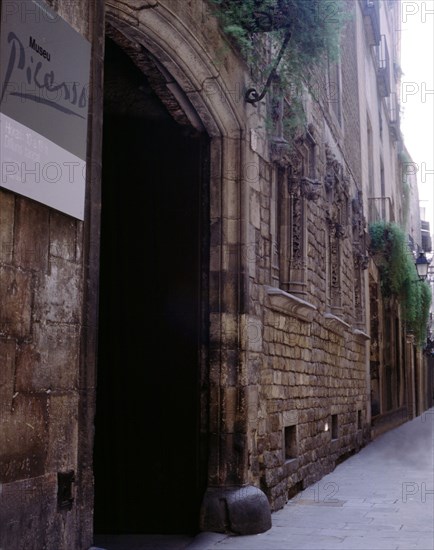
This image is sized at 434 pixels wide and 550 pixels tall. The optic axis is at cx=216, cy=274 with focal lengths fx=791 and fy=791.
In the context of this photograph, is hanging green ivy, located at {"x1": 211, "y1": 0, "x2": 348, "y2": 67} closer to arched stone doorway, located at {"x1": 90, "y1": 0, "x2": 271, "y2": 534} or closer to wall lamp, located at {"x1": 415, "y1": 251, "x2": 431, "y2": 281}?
arched stone doorway, located at {"x1": 90, "y1": 0, "x2": 271, "y2": 534}

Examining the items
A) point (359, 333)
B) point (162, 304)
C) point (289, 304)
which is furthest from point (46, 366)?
point (359, 333)

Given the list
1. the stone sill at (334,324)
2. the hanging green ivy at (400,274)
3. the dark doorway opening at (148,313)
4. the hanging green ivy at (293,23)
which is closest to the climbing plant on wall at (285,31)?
the hanging green ivy at (293,23)

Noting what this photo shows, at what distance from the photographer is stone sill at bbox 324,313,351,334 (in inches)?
423

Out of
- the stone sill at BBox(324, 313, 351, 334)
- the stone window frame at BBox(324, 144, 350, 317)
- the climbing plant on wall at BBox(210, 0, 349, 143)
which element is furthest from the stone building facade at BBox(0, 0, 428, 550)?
the stone window frame at BBox(324, 144, 350, 317)

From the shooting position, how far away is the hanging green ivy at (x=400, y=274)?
714 inches

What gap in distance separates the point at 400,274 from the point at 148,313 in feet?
47.8

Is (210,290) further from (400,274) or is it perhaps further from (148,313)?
(400,274)

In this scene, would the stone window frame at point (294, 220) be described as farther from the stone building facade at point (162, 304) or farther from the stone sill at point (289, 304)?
the stone sill at point (289, 304)

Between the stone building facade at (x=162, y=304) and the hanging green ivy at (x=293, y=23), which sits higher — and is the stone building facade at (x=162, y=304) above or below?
below

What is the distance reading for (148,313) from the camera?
6.60 meters

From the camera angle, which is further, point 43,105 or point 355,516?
point 355,516

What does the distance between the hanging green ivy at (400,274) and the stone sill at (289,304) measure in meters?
9.24

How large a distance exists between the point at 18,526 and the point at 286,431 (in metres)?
5.22

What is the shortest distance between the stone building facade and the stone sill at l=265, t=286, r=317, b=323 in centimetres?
3
